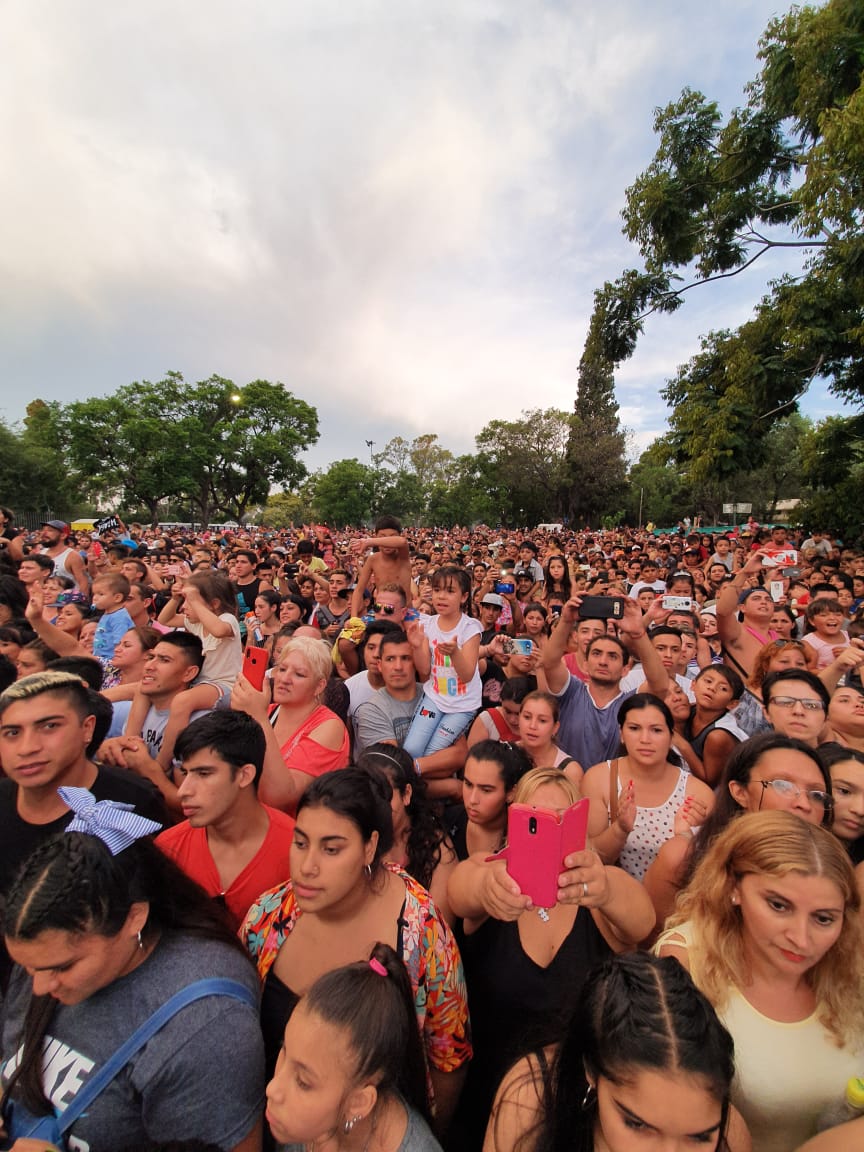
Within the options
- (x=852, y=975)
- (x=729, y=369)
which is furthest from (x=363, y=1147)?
(x=729, y=369)

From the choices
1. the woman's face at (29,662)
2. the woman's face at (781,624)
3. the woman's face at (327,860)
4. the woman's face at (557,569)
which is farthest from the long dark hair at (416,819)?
the woman's face at (557,569)

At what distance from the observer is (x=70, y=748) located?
217 cm

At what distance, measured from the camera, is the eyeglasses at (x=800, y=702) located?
2.78 metres

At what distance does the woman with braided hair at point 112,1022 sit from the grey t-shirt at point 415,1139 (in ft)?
0.40

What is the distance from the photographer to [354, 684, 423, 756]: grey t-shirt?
350 cm

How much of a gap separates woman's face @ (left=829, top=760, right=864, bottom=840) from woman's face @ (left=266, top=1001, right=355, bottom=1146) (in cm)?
197

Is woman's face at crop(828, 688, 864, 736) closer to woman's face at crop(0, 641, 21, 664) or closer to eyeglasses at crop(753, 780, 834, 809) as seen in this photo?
eyeglasses at crop(753, 780, 834, 809)

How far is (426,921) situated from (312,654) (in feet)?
5.06

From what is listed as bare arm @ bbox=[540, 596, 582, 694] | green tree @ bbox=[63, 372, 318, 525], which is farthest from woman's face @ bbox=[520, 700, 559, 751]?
green tree @ bbox=[63, 372, 318, 525]

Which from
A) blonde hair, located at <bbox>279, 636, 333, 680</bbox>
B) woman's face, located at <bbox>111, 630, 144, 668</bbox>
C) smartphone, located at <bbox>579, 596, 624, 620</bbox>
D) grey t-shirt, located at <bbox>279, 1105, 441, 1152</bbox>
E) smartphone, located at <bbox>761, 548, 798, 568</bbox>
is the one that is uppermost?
smartphone, located at <bbox>761, 548, 798, 568</bbox>

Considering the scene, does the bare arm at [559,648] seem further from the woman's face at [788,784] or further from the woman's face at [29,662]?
the woman's face at [29,662]

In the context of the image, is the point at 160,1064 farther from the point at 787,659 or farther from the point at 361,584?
the point at 361,584

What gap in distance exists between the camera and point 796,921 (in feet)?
4.94

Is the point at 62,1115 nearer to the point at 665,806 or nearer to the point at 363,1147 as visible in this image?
the point at 363,1147
